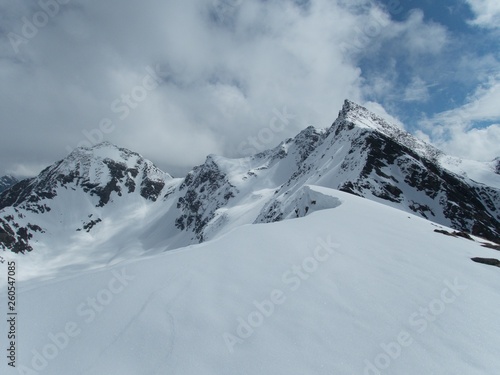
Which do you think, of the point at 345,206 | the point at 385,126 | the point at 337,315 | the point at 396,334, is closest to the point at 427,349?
A: the point at 396,334

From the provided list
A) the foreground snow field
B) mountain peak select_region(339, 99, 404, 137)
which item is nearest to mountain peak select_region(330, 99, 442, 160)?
mountain peak select_region(339, 99, 404, 137)

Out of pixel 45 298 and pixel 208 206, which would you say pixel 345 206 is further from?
pixel 208 206

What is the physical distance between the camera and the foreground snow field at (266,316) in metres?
5.61
